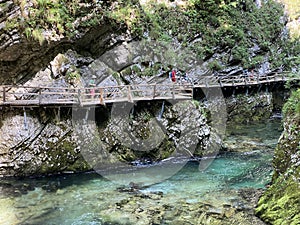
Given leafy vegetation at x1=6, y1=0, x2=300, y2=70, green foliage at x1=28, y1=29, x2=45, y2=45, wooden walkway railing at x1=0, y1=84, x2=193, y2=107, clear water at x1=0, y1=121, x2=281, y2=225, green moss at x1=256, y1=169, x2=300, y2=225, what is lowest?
clear water at x1=0, y1=121, x2=281, y2=225

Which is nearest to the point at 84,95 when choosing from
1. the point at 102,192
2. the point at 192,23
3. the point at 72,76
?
the point at 72,76

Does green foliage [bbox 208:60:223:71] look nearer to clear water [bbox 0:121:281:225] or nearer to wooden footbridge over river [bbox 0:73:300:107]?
wooden footbridge over river [bbox 0:73:300:107]

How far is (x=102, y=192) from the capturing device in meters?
13.6

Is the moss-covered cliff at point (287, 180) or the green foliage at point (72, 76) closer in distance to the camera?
the moss-covered cliff at point (287, 180)

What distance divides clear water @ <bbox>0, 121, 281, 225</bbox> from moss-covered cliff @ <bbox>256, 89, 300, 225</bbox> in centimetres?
172

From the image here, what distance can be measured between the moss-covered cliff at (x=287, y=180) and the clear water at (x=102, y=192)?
67.8 inches

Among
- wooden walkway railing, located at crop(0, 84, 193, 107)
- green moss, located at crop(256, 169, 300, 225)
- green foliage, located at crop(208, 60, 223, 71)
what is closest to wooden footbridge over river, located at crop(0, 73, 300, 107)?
wooden walkway railing, located at crop(0, 84, 193, 107)

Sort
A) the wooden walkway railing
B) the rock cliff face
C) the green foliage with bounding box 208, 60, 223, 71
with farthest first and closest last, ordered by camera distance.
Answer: the green foliage with bounding box 208, 60, 223, 71, the rock cliff face, the wooden walkway railing

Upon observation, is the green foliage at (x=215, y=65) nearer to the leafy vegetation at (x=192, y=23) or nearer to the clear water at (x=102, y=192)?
the leafy vegetation at (x=192, y=23)

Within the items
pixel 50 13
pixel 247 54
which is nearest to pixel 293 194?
pixel 50 13

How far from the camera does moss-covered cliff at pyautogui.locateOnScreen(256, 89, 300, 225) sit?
9.17 m

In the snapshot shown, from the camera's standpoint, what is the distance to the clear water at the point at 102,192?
11469mm

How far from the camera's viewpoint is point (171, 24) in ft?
78.9

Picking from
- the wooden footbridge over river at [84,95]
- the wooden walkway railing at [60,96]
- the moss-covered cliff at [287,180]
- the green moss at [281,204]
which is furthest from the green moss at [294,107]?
the wooden walkway railing at [60,96]
